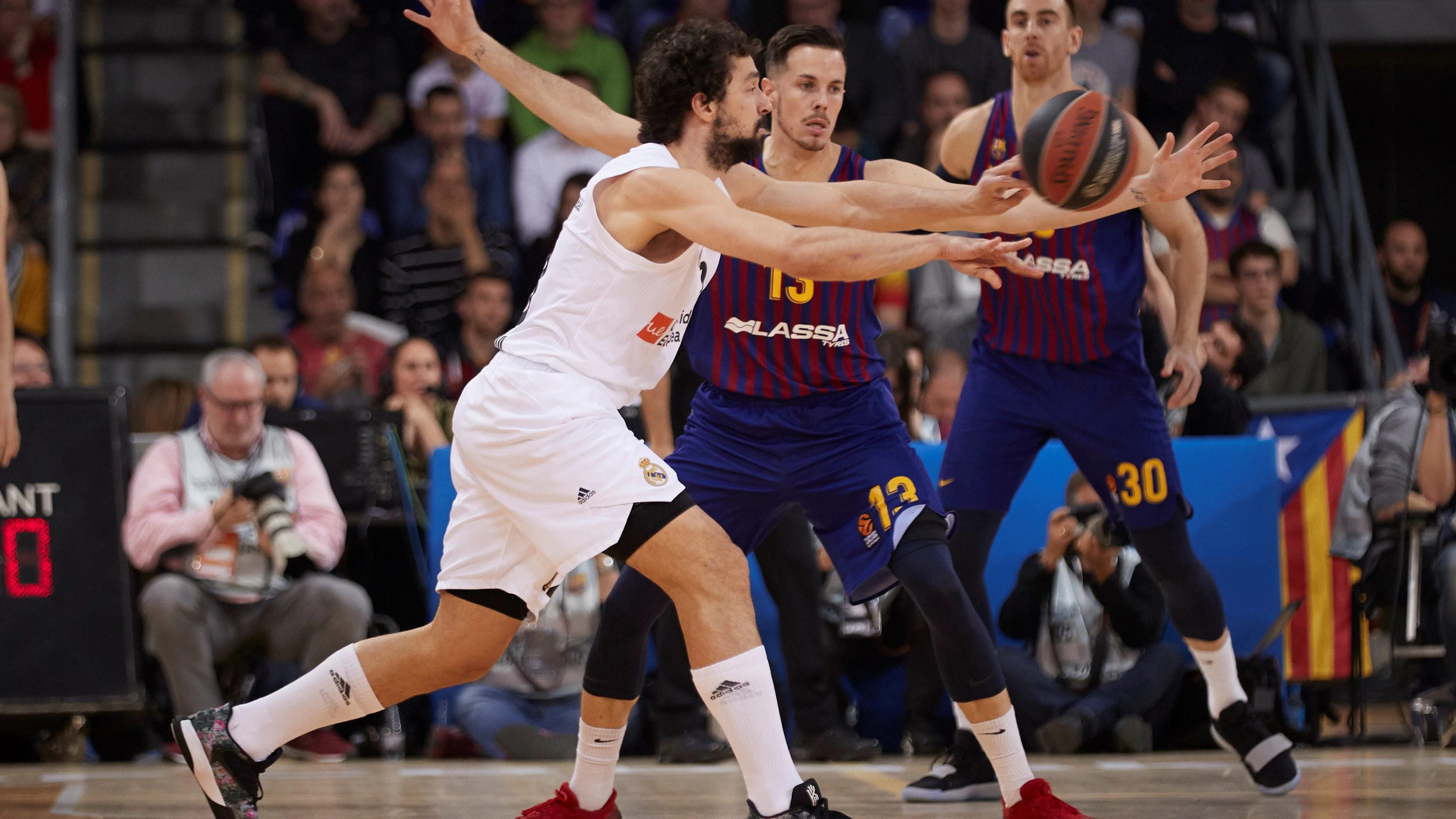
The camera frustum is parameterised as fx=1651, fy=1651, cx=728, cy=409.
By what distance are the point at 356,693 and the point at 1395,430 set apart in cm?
511

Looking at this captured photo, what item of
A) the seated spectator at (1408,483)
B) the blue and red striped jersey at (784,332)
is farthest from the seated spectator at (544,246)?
the seated spectator at (1408,483)

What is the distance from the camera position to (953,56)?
36.2 feet

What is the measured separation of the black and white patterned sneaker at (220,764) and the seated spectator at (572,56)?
7026 millimetres

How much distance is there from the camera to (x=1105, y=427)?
17.5ft

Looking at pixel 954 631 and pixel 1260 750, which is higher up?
pixel 954 631

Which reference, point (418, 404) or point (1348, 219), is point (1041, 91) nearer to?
point (418, 404)

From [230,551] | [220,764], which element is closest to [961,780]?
[220,764]

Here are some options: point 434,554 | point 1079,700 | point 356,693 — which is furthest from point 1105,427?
point 434,554

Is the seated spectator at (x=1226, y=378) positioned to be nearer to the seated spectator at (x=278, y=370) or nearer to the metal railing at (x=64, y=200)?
the seated spectator at (x=278, y=370)

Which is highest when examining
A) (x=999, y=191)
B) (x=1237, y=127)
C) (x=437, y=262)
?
(x=1237, y=127)

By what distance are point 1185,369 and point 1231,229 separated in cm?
526

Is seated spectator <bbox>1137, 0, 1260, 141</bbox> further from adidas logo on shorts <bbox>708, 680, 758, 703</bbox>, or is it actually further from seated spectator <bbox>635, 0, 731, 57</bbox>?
adidas logo on shorts <bbox>708, 680, 758, 703</bbox>

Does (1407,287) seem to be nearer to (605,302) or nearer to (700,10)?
(700,10)

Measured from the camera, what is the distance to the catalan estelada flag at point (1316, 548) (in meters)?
7.43
